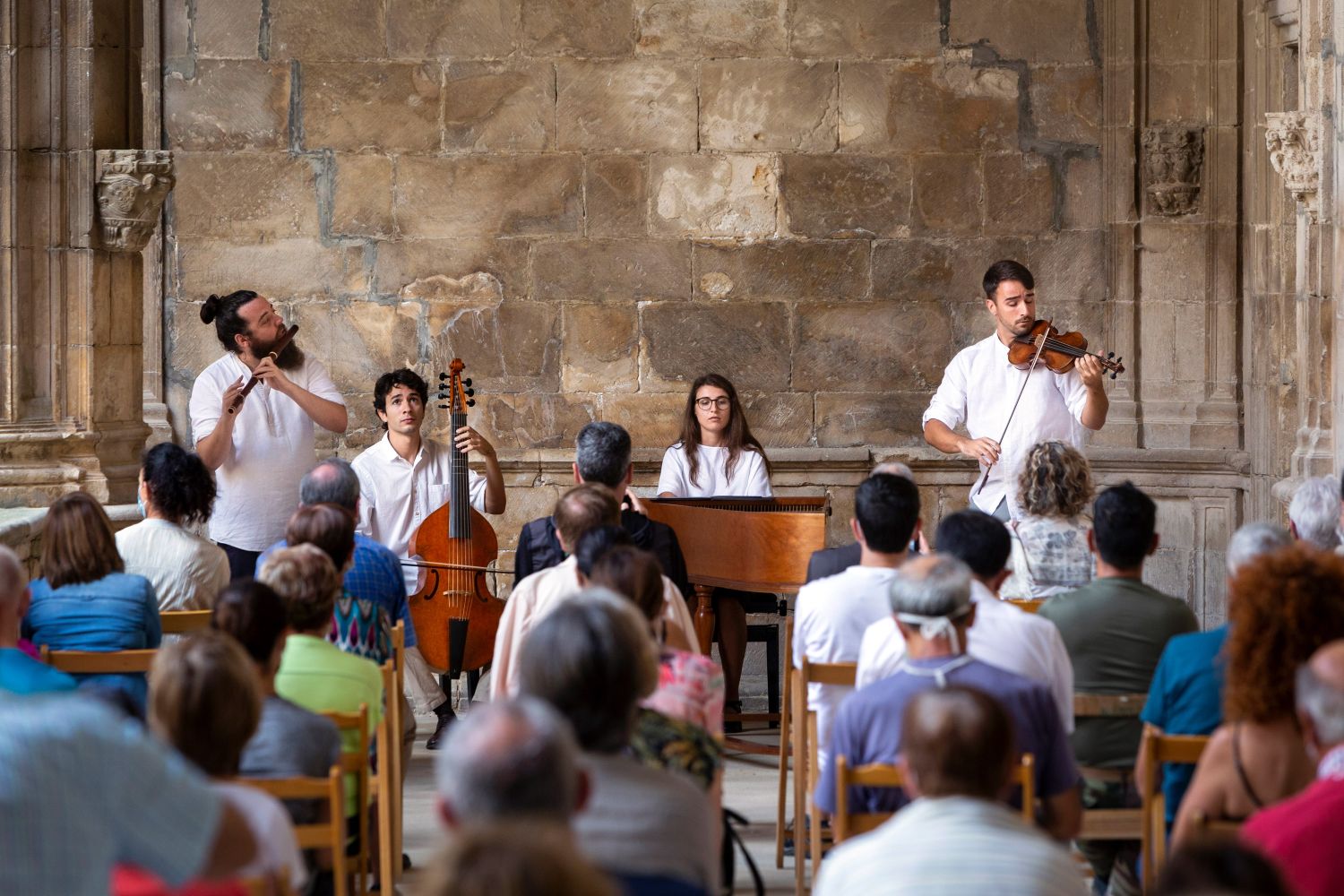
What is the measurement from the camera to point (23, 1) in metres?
6.20

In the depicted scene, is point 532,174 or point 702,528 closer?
point 702,528

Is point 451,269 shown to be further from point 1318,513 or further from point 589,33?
point 1318,513

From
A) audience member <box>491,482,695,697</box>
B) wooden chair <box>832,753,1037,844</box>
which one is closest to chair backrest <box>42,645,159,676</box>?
audience member <box>491,482,695,697</box>

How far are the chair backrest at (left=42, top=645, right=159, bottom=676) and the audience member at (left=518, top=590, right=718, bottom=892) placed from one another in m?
1.46

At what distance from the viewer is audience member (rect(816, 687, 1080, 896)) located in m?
2.08

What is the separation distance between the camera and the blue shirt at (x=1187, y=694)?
3336 millimetres

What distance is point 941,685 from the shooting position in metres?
3.09

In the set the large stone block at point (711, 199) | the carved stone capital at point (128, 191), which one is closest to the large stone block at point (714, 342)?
the large stone block at point (711, 199)

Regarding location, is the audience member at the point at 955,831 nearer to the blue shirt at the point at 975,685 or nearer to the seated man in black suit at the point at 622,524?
the blue shirt at the point at 975,685

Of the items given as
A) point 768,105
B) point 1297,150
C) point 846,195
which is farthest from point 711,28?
point 1297,150

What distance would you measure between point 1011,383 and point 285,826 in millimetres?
4264

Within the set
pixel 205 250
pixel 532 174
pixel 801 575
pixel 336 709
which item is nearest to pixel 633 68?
pixel 532 174

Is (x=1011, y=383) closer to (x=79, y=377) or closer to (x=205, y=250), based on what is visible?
(x=79, y=377)

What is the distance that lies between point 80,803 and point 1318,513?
3.42 m
